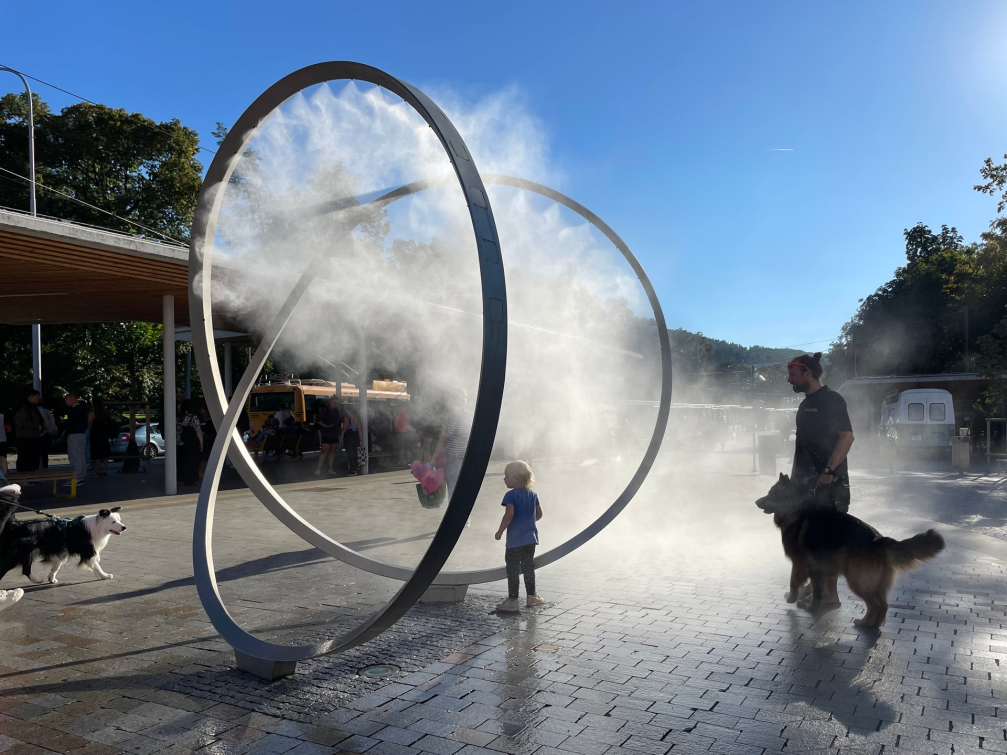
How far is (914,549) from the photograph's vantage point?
462 centimetres

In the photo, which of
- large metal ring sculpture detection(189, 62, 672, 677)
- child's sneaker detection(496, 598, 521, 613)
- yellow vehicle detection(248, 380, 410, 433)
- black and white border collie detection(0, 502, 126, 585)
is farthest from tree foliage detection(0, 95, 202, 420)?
child's sneaker detection(496, 598, 521, 613)

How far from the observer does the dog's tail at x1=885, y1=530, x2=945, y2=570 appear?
180 inches

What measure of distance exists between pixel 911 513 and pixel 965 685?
7734 mm

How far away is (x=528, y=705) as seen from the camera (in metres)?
3.66

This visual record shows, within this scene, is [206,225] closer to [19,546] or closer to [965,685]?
[19,546]

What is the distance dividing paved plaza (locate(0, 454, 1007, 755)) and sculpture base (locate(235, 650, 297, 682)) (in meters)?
0.06


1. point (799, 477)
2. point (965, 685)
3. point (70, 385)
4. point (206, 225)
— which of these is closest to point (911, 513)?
point (799, 477)

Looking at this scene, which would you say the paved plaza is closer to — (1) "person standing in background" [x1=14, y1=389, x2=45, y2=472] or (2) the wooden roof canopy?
(2) the wooden roof canopy

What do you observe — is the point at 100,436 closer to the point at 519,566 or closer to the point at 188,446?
the point at 188,446

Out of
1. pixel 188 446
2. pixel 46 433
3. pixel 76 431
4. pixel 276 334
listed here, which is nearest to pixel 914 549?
pixel 276 334

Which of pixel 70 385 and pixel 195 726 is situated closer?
pixel 195 726

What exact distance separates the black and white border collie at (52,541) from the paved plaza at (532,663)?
0.24 metres

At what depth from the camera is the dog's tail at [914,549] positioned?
15.0 ft

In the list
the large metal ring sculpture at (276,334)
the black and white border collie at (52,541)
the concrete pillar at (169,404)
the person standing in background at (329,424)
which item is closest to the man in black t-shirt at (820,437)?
the large metal ring sculpture at (276,334)
